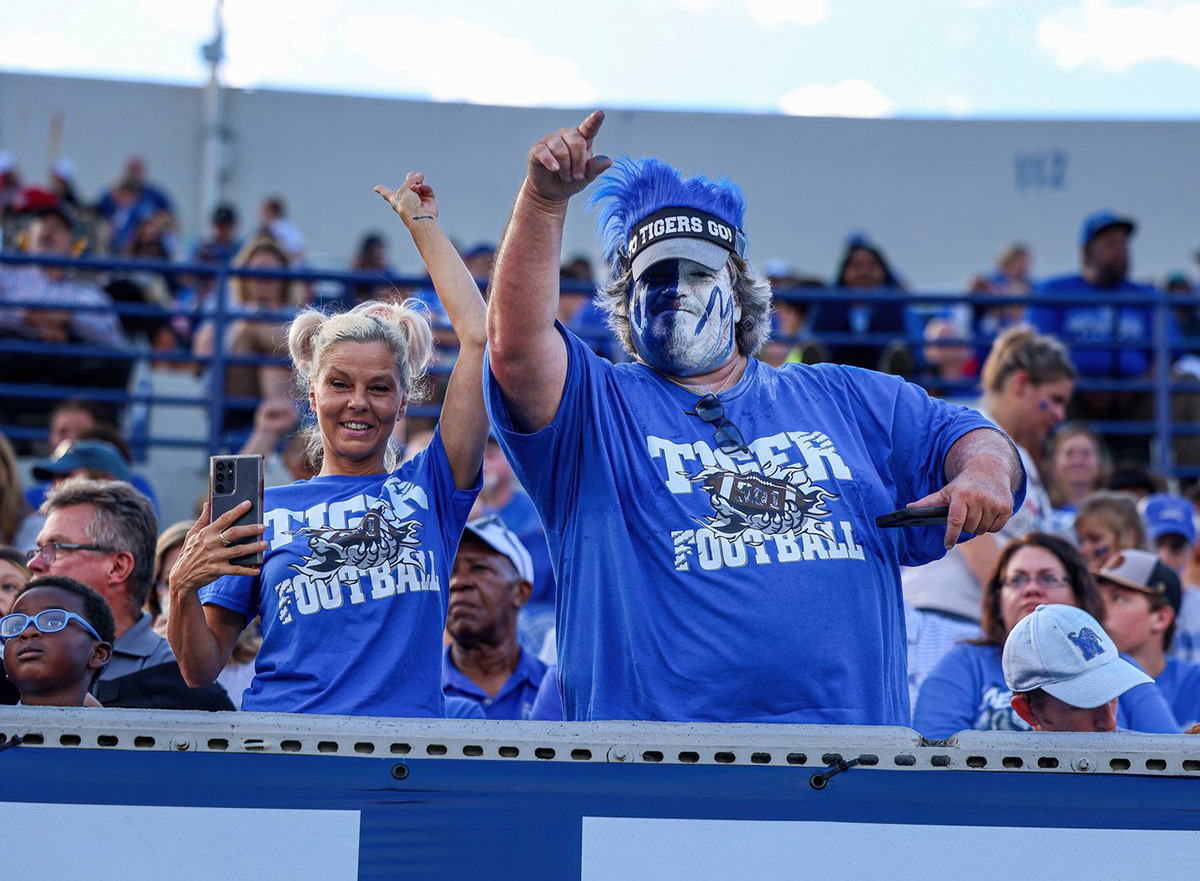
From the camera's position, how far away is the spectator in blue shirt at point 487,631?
14.2 ft

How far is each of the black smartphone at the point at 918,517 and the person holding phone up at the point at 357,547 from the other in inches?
36.7

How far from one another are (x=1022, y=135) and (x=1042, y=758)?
→ 15983 millimetres

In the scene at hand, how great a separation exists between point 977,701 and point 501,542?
1.49 meters

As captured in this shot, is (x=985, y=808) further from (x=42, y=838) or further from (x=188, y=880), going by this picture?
(x=42, y=838)

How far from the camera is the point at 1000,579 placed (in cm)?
420

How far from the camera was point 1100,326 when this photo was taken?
8.48 m

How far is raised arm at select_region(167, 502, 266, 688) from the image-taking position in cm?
256

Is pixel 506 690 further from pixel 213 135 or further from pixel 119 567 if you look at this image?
pixel 213 135

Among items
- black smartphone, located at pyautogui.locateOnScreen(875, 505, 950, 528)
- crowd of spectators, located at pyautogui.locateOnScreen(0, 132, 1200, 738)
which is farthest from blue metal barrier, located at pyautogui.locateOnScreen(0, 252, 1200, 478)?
black smartphone, located at pyautogui.locateOnScreen(875, 505, 950, 528)

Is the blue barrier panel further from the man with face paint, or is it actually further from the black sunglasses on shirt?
the black sunglasses on shirt

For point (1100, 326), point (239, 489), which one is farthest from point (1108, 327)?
point (239, 489)

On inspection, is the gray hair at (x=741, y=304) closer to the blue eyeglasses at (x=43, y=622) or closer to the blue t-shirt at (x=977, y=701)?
the blue eyeglasses at (x=43, y=622)

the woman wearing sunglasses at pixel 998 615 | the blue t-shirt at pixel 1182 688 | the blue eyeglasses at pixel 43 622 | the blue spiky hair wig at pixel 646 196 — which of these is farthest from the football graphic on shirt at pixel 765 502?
the blue t-shirt at pixel 1182 688

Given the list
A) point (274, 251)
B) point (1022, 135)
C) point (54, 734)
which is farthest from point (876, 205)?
point (54, 734)
